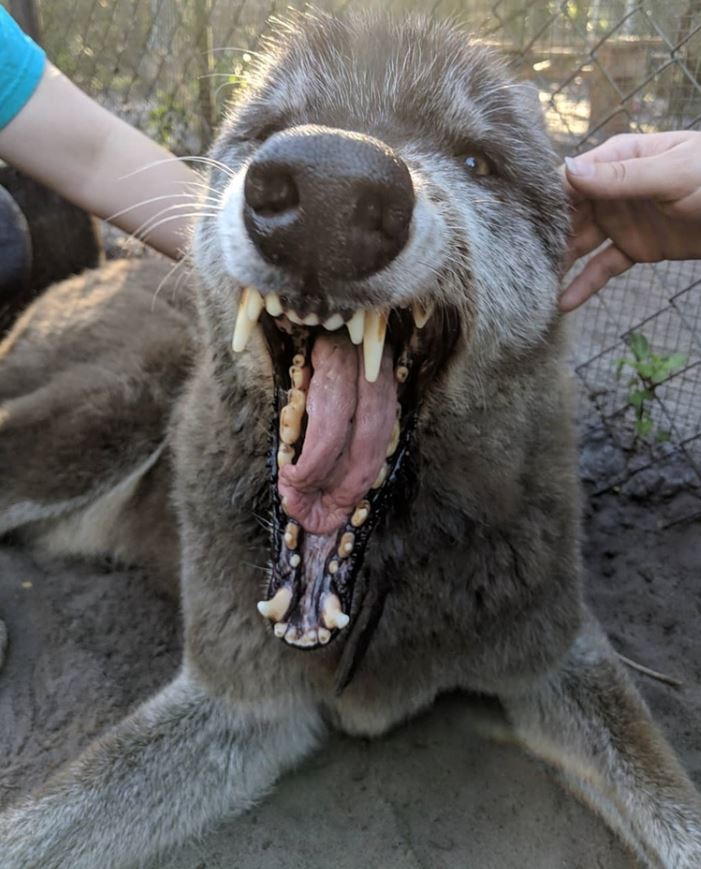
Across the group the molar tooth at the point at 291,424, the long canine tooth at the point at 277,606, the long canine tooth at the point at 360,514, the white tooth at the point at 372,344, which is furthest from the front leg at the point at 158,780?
the white tooth at the point at 372,344

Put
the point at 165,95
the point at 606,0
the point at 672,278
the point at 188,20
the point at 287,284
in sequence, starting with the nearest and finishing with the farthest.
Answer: the point at 287,284
the point at 606,0
the point at 672,278
the point at 188,20
the point at 165,95

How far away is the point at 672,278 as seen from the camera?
4910 mm

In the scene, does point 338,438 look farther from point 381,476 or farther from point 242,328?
point 242,328

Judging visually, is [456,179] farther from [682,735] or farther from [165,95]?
[165,95]

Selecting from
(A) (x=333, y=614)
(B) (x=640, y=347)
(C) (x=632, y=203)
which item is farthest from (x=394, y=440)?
(B) (x=640, y=347)

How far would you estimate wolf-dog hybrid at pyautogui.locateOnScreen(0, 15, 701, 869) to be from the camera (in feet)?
5.51

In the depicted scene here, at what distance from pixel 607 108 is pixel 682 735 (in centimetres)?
301

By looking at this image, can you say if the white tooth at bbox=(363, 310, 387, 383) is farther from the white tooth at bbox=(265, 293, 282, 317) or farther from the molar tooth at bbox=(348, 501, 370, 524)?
the molar tooth at bbox=(348, 501, 370, 524)

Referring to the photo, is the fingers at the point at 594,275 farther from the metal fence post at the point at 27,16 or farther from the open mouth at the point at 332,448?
the metal fence post at the point at 27,16

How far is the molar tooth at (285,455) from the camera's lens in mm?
1941

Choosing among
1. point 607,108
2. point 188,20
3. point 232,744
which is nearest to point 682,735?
point 232,744

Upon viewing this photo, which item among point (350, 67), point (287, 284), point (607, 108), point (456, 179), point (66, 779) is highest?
point (607, 108)

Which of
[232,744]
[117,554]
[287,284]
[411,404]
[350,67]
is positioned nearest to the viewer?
[287,284]

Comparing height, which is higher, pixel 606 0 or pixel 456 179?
pixel 606 0
